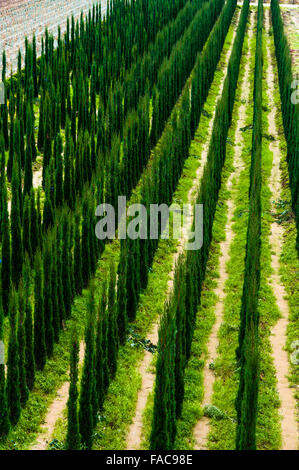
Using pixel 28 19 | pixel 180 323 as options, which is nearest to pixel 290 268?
pixel 180 323

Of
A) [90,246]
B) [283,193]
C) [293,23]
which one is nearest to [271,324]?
[90,246]

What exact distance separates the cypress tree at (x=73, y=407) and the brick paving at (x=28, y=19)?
14.5m

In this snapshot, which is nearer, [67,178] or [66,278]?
[66,278]

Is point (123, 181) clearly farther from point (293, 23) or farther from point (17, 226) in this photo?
point (293, 23)

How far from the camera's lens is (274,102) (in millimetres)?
23141

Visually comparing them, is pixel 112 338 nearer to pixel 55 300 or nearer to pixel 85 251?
pixel 55 300

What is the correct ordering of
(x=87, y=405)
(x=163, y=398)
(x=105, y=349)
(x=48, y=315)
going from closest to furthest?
(x=163, y=398), (x=87, y=405), (x=105, y=349), (x=48, y=315)

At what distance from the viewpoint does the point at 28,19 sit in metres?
27.9

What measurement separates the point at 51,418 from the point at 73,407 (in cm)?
91

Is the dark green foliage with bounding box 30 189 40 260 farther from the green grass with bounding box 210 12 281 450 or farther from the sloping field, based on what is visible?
the green grass with bounding box 210 12 281 450

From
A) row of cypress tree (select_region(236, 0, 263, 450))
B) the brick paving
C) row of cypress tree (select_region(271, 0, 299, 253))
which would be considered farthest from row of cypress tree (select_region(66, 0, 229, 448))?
the brick paving

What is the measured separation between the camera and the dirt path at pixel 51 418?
8.40 metres

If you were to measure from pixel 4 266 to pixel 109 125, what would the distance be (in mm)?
6506

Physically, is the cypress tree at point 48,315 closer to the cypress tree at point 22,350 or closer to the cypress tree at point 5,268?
the cypress tree at point 22,350
